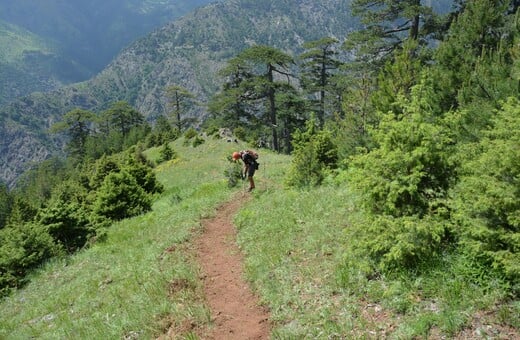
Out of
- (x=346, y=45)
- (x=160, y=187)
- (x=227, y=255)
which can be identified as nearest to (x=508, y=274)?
(x=227, y=255)

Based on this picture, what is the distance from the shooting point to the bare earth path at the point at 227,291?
7.04 m

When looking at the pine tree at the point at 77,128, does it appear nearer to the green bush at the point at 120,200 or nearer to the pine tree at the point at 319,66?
the pine tree at the point at 319,66

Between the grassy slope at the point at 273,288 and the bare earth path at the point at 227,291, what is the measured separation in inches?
9.6

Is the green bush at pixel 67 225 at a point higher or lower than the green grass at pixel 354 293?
lower

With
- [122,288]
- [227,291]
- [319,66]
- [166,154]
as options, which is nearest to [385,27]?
[319,66]

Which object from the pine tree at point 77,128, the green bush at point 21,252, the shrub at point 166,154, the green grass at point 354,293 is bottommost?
the green bush at point 21,252

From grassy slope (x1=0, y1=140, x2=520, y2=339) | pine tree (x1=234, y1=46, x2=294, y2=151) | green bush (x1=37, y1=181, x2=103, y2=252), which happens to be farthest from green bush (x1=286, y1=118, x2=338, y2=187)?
pine tree (x1=234, y1=46, x2=294, y2=151)

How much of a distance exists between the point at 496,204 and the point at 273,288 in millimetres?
4209

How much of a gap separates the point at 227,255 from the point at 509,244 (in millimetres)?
6958

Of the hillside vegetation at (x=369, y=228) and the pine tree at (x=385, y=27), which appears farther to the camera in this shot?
the pine tree at (x=385, y=27)

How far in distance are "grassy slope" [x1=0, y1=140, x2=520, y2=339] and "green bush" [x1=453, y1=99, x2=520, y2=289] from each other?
0.53 metres

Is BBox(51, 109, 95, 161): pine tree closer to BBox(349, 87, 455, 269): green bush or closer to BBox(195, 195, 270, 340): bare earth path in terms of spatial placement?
BBox(195, 195, 270, 340): bare earth path

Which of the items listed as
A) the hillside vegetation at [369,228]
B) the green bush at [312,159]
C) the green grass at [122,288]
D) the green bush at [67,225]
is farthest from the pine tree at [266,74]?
the green bush at [67,225]

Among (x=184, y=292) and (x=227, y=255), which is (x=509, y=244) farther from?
(x=227, y=255)
